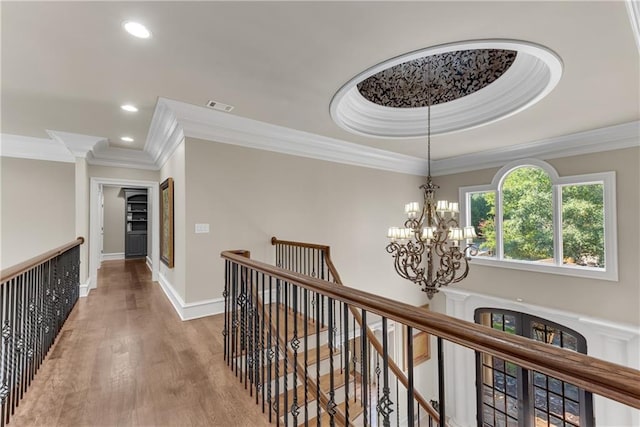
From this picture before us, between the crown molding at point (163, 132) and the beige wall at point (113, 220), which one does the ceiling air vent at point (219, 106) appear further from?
the beige wall at point (113, 220)

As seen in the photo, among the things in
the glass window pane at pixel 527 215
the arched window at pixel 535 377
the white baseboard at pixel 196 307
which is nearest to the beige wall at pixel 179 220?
the white baseboard at pixel 196 307

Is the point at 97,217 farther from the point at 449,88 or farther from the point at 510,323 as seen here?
the point at 510,323

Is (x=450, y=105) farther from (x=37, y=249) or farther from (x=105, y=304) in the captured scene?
(x=37, y=249)

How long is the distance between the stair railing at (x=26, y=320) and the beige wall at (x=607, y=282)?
6.62 m

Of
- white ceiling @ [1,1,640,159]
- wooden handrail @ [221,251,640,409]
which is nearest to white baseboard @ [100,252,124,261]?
white ceiling @ [1,1,640,159]

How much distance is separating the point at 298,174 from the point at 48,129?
12.0 feet

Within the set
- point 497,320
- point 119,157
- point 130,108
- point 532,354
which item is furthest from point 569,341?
point 119,157

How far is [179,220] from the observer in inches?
151

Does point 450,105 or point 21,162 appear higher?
point 450,105

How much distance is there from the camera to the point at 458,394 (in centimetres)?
589

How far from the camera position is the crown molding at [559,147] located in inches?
161

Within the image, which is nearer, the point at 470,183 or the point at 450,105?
the point at 450,105

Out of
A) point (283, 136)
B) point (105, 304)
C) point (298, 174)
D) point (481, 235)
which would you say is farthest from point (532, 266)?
point (105, 304)

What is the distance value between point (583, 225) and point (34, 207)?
353 inches
